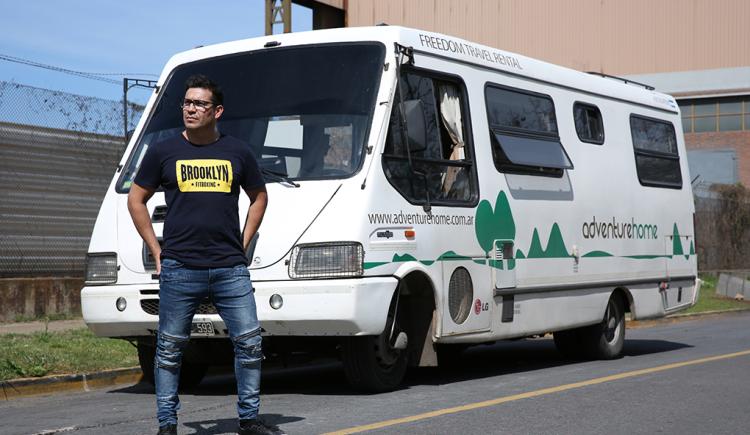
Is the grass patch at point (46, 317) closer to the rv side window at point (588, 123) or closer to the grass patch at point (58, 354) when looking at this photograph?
the grass patch at point (58, 354)

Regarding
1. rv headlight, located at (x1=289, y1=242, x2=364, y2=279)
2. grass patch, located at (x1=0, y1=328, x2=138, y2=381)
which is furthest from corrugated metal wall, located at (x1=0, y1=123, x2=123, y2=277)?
rv headlight, located at (x1=289, y1=242, x2=364, y2=279)

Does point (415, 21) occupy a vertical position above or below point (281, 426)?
above

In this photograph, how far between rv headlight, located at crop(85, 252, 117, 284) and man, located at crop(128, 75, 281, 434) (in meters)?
2.64

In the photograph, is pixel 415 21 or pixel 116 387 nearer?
pixel 116 387

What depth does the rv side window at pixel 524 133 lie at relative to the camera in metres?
11.2

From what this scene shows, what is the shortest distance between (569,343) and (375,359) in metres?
4.35

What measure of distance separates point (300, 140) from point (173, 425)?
10.8ft

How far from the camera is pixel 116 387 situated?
36.3 ft

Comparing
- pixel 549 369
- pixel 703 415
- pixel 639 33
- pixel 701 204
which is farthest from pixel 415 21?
pixel 703 415

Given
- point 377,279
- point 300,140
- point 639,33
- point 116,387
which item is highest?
point 639,33

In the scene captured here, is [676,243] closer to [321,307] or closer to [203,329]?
[321,307]

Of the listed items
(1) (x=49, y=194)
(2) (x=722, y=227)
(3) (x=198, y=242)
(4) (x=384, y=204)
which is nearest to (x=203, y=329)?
(4) (x=384, y=204)

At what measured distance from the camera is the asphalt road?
309 inches

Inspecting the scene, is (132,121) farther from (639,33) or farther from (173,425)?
(639,33)
